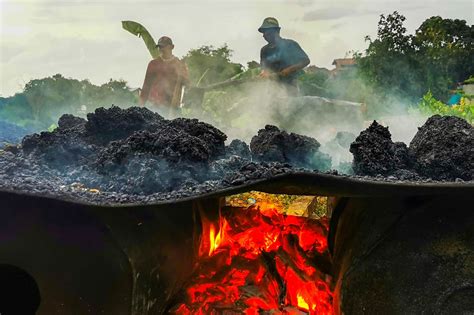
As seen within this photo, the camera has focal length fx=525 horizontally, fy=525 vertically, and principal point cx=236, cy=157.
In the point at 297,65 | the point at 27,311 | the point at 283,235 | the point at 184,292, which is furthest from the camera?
the point at 297,65

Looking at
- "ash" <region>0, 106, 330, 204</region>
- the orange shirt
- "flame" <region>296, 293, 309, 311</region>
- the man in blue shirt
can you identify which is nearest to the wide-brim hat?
the man in blue shirt

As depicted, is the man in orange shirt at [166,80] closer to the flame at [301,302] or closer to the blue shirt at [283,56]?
the blue shirt at [283,56]

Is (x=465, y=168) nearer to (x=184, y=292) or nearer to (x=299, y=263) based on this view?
(x=299, y=263)

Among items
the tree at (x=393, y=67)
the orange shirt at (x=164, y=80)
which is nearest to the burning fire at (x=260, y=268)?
the orange shirt at (x=164, y=80)

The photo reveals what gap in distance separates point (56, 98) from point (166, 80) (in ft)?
6.30

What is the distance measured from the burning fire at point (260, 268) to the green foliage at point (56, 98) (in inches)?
219

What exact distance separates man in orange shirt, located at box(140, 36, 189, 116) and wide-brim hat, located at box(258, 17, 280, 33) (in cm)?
156

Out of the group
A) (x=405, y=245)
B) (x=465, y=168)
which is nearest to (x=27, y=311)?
(x=405, y=245)

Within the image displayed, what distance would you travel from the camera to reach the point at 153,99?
376 inches

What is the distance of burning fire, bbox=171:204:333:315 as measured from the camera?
2699mm

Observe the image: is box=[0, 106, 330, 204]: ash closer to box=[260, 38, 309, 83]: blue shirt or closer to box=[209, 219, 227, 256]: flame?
box=[209, 219, 227, 256]: flame

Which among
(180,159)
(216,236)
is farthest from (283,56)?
(180,159)

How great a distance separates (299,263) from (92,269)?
1.10 m

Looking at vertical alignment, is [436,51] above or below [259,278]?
above
